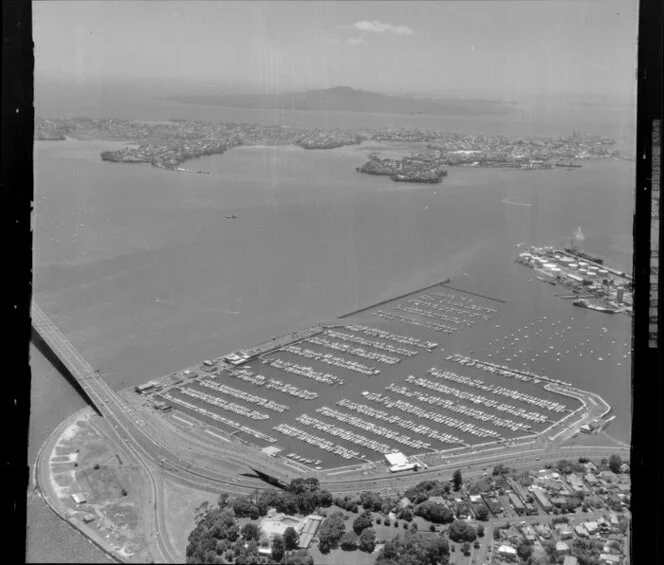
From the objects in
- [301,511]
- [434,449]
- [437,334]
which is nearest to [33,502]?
[301,511]

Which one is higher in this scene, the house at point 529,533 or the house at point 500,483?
the house at point 500,483

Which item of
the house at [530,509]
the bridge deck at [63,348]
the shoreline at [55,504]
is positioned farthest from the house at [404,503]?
the bridge deck at [63,348]

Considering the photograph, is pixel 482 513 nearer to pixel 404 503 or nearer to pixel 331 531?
pixel 404 503

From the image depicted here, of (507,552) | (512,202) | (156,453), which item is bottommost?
(507,552)

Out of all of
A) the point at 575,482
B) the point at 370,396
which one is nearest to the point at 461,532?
the point at 575,482

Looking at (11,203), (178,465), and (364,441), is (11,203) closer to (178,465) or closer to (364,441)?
(178,465)

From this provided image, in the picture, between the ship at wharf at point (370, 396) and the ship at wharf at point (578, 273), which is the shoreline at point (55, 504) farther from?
the ship at wharf at point (578, 273)
